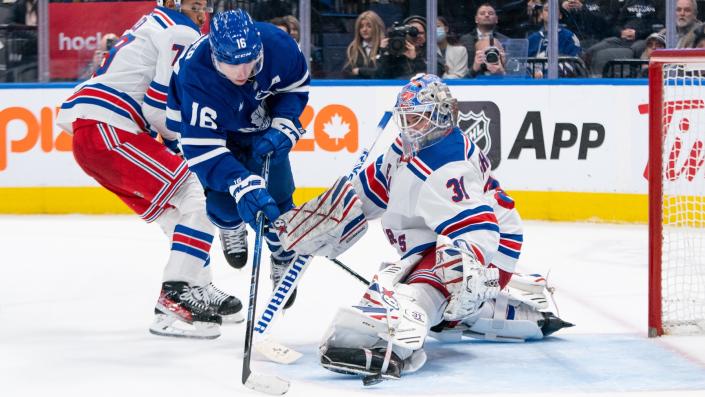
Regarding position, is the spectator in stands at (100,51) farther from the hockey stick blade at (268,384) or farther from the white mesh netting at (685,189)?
the hockey stick blade at (268,384)

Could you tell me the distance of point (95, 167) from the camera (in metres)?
4.04

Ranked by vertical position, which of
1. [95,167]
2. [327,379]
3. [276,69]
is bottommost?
[327,379]

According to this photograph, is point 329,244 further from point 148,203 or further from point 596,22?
point 596,22

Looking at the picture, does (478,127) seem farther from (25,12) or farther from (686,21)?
(25,12)

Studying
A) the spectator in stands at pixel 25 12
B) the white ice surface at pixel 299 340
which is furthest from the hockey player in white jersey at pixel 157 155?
the spectator in stands at pixel 25 12

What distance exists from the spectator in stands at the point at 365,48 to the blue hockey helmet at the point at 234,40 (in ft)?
12.0

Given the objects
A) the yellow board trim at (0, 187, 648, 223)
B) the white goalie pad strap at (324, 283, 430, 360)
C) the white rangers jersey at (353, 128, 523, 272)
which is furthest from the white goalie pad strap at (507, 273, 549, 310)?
the yellow board trim at (0, 187, 648, 223)

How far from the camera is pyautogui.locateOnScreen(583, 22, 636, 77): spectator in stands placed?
6711mm

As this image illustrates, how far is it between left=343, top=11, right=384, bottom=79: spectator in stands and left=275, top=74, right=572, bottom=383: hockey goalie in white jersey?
3528 millimetres

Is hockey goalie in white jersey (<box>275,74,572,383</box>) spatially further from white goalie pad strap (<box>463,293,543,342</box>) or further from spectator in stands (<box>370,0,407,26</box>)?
spectator in stands (<box>370,0,407,26</box>)

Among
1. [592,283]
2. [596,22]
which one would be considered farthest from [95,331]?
[596,22]

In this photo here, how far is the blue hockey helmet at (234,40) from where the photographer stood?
3.31 metres

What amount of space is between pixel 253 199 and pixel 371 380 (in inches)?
25.3

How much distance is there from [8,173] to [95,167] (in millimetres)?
3235
